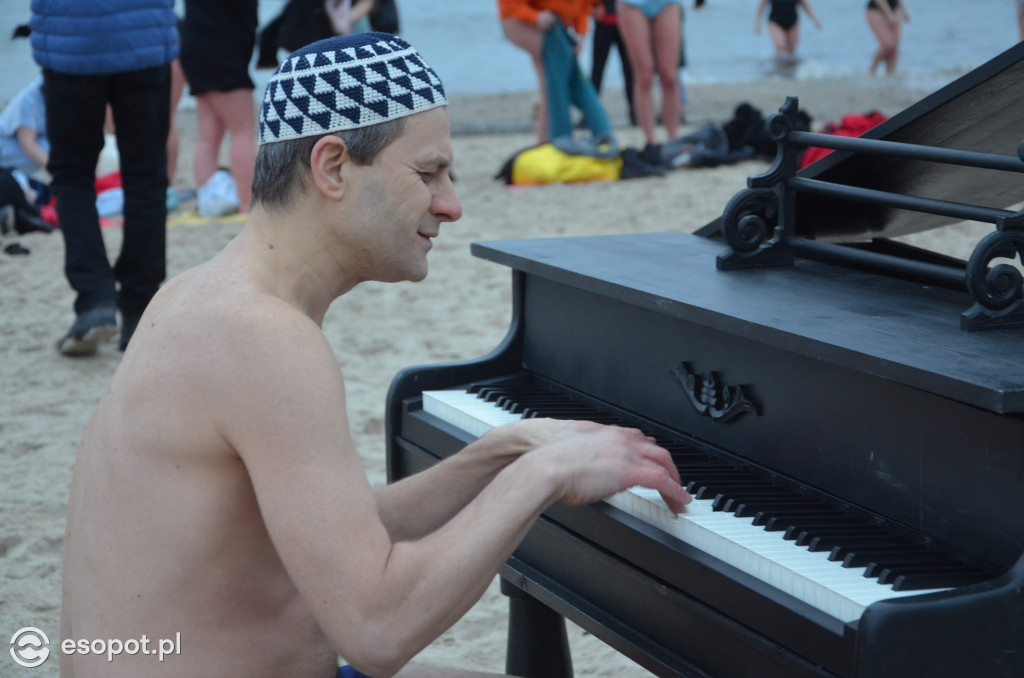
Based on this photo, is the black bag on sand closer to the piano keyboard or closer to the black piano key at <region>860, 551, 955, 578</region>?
the piano keyboard

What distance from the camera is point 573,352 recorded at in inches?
97.5

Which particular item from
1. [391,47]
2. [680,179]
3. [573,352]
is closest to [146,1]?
[573,352]

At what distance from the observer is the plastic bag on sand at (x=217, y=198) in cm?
830

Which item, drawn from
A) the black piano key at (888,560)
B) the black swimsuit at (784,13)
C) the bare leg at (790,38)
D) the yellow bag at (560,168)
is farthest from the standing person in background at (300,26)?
the bare leg at (790,38)

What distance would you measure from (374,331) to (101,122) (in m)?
1.66

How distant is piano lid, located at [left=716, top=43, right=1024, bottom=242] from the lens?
1.99 meters

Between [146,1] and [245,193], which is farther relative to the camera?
[245,193]

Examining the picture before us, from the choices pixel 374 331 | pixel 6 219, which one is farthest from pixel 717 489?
pixel 6 219

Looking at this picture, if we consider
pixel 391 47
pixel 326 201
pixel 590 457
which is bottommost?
pixel 590 457

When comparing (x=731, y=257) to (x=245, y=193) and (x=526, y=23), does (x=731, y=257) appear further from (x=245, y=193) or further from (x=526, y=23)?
(x=526, y=23)

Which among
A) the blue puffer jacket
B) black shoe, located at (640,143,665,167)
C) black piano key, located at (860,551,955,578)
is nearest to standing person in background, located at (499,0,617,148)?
black shoe, located at (640,143,665,167)

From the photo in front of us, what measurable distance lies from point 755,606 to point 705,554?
0.45ft

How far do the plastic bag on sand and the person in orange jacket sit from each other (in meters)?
2.36

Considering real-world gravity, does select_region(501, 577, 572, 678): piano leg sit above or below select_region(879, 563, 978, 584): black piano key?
below
